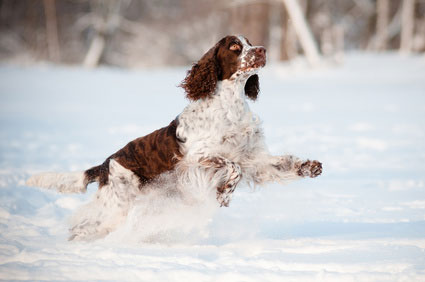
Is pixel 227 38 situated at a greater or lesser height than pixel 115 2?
lesser

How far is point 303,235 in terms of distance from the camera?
3.86 m

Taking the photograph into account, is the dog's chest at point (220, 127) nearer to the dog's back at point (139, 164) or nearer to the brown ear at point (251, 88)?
the dog's back at point (139, 164)

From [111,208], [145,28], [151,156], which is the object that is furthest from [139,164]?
[145,28]

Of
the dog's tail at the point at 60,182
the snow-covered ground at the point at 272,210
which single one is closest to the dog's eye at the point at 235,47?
the snow-covered ground at the point at 272,210

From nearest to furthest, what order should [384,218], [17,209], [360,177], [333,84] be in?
[384,218], [17,209], [360,177], [333,84]

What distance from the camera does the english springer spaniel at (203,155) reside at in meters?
3.95

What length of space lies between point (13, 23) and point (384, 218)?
34198 millimetres

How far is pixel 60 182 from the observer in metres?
4.24

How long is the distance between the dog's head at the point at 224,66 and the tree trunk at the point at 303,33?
1455cm

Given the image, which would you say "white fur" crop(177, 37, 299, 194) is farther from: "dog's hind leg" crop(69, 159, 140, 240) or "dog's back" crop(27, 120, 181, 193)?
"dog's hind leg" crop(69, 159, 140, 240)

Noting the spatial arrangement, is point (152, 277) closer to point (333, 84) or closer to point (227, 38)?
point (227, 38)

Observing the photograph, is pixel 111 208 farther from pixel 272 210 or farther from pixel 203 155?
pixel 272 210

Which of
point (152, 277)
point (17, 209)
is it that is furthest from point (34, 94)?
point (152, 277)

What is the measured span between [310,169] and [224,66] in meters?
1.15
